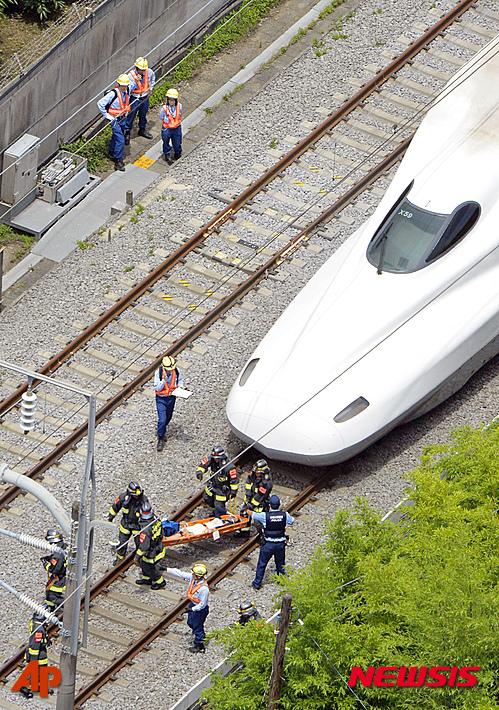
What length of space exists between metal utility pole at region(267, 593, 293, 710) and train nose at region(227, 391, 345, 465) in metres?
4.96

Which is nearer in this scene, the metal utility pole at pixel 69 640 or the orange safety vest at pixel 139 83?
the metal utility pole at pixel 69 640

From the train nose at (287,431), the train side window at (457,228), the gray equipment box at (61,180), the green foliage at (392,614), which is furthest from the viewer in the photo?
the gray equipment box at (61,180)

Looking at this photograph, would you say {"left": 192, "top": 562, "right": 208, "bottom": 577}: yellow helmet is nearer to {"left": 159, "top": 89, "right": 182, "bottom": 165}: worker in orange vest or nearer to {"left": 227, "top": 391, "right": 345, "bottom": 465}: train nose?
{"left": 227, "top": 391, "right": 345, "bottom": 465}: train nose

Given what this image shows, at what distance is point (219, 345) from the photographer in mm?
28844

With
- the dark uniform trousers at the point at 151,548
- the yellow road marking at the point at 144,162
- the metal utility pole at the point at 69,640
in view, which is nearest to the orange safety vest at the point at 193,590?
the dark uniform trousers at the point at 151,548

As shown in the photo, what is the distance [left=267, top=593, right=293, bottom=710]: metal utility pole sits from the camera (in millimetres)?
19453

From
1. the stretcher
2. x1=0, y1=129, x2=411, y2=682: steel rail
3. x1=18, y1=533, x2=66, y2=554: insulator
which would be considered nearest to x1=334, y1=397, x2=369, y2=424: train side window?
x1=0, y1=129, x2=411, y2=682: steel rail

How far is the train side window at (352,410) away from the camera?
83.9 ft

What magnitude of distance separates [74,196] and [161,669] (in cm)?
1228

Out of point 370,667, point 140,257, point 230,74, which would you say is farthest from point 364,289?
point 230,74

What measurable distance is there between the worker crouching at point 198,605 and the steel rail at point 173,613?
517mm

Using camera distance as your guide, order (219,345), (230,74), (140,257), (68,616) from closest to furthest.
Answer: (68,616) → (219,345) → (140,257) → (230,74)

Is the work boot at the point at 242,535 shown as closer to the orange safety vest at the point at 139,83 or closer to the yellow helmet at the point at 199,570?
the yellow helmet at the point at 199,570

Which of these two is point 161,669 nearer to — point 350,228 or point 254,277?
point 254,277
